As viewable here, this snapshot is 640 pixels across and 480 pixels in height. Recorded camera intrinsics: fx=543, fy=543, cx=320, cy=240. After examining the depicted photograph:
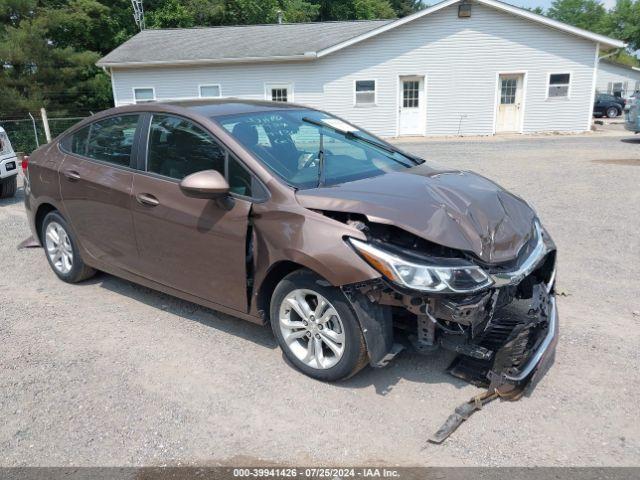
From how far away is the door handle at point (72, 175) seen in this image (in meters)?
4.79

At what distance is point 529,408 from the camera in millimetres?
3205

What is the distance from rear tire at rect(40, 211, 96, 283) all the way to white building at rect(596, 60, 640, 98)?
45.1m

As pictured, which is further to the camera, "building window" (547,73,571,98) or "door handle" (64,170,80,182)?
"building window" (547,73,571,98)

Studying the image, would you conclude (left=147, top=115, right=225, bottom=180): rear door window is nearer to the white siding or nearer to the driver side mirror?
the driver side mirror

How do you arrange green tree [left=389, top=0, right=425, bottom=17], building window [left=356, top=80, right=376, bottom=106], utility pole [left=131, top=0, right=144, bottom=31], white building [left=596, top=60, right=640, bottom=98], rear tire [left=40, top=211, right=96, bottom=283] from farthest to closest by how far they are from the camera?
1. green tree [left=389, top=0, right=425, bottom=17]
2. white building [left=596, top=60, right=640, bottom=98]
3. utility pole [left=131, top=0, right=144, bottom=31]
4. building window [left=356, top=80, right=376, bottom=106]
5. rear tire [left=40, top=211, right=96, bottom=283]

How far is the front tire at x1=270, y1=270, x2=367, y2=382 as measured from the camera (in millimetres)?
3273

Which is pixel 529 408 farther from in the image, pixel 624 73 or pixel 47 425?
pixel 624 73

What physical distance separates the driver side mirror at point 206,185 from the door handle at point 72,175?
5.71ft

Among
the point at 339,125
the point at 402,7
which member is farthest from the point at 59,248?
the point at 402,7

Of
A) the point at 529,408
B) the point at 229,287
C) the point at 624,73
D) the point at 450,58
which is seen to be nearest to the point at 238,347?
the point at 229,287

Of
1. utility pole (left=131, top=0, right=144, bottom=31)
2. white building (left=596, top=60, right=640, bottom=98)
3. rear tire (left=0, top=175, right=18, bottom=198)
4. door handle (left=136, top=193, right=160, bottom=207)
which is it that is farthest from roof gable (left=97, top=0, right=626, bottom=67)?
white building (left=596, top=60, right=640, bottom=98)

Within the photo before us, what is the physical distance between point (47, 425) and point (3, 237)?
16.6ft

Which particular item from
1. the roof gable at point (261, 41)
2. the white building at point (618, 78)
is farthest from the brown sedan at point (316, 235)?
the white building at point (618, 78)

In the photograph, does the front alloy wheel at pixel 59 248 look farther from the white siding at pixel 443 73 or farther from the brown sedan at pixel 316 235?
the white siding at pixel 443 73
